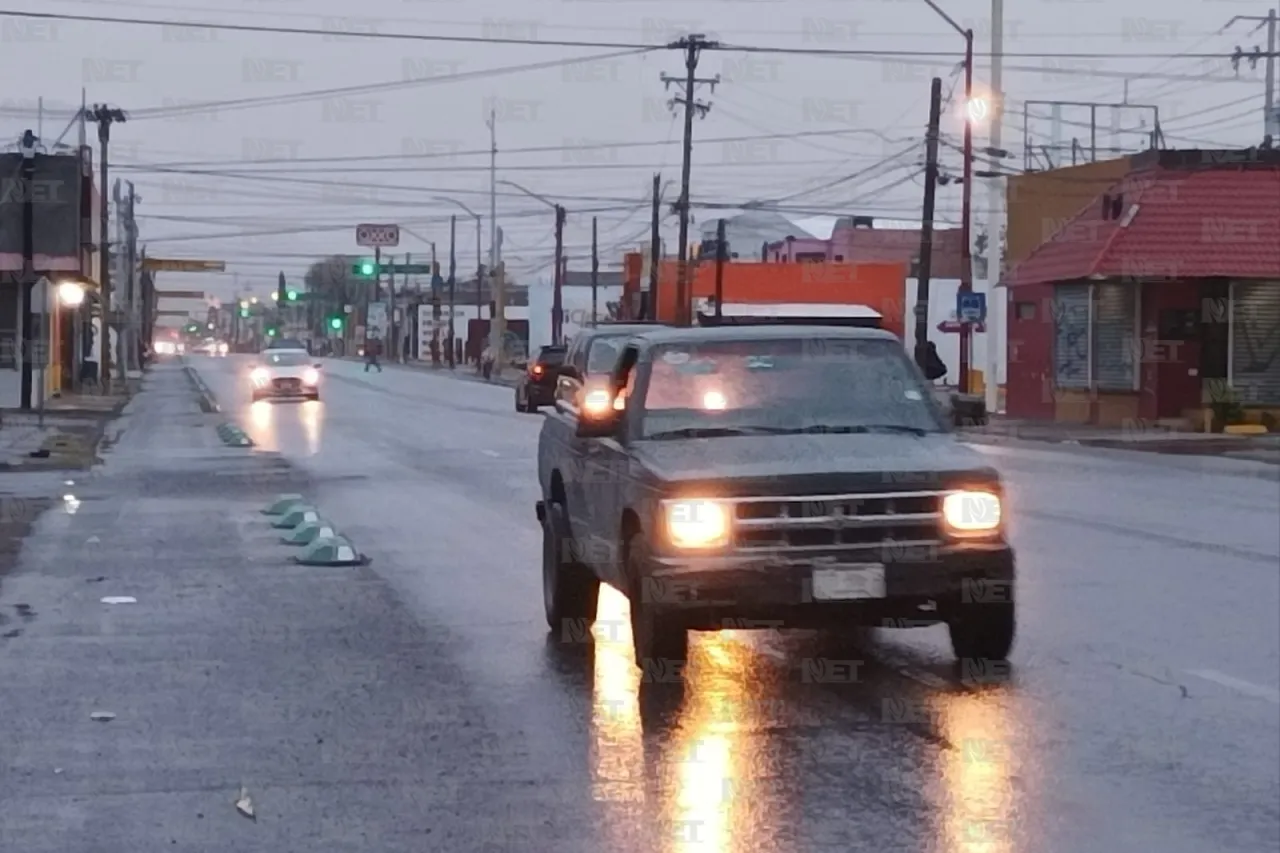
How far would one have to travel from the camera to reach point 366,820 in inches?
316

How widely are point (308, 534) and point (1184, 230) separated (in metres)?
28.8

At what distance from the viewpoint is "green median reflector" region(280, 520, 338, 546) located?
61.7 feet

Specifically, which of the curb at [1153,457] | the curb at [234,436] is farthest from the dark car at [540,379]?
the curb at [1153,457]

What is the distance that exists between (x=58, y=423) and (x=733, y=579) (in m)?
35.0

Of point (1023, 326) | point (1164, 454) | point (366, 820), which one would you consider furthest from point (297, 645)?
point (1023, 326)

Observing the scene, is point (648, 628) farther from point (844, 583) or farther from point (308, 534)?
point (308, 534)

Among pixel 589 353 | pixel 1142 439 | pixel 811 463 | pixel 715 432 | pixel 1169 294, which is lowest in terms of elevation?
pixel 1142 439

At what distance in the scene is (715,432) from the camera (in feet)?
37.8

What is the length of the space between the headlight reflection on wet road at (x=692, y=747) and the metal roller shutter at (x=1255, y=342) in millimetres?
32377

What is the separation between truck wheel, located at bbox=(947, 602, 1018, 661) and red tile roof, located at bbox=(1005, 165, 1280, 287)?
3253 centimetres

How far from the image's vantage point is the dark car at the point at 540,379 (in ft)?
165

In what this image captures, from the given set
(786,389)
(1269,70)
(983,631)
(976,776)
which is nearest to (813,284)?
(1269,70)

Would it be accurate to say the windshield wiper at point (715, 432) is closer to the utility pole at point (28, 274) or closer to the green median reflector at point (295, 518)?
the green median reflector at point (295, 518)

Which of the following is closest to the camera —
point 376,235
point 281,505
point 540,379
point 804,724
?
point 804,724
